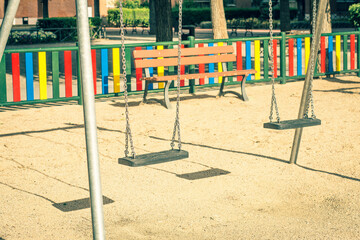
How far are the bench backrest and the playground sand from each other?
871mm

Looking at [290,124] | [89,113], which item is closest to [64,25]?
[290,124]

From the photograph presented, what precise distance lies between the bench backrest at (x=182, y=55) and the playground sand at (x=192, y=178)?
0.87 metres

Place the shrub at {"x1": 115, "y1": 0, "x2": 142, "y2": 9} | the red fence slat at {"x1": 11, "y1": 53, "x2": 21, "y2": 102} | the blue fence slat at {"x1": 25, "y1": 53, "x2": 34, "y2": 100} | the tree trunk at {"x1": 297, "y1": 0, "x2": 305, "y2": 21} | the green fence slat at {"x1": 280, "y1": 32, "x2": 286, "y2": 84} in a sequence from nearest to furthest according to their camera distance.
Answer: the red fence slat at {"x1": 11, "y1": 53, "x2": 21, "y2": 102}, the blue fence slat at {"x1": 25, "y1": 53, "x2": 34, "y2": 100}, the green fence slat at {"x1": 280, "y1": 32, "x2": 286, "y2": 84}, the tree trunk at {"x1": 297, "y1": 0, "x2": 305, "y2": 21}, the shrub at {"x1": 115, "y1": 0, "x2": 142, "y2": 9}

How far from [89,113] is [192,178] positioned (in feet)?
9.49

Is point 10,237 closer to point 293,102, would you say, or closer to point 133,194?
point 133,194

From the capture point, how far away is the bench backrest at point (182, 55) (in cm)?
1127

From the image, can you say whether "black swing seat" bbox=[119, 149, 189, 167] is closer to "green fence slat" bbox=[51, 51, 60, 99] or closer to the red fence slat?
the red fence slat

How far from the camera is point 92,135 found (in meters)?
4.09

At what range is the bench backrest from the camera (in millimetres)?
11273

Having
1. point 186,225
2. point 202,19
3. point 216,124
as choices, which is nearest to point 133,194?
point 186,225

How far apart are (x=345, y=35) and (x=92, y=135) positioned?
11392 millimetres

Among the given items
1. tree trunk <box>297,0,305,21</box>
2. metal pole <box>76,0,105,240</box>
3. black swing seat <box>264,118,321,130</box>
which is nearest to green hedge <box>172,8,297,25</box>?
tree trunk <box>297,0,305,21</box>

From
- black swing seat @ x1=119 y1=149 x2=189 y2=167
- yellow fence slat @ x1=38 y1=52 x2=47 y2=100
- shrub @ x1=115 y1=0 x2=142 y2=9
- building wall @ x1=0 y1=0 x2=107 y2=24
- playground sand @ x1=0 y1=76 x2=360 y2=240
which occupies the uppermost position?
shrub @ x1=115 y1=0 x2=142 y2=9

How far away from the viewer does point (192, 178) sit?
683 centimetres
